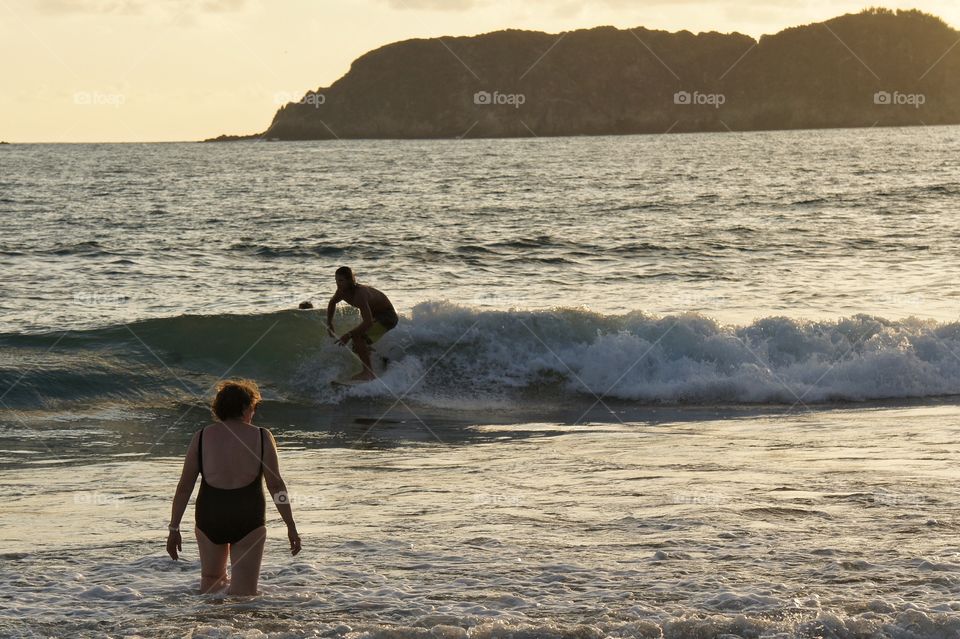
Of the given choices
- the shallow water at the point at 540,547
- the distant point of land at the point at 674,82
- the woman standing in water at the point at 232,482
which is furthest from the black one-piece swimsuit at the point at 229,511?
the distant point of land at the point at 674,82

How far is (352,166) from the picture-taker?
7562cm

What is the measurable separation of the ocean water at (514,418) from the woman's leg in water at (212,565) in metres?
0.12

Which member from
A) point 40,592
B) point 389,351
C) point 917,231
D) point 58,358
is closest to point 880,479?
point 40,592

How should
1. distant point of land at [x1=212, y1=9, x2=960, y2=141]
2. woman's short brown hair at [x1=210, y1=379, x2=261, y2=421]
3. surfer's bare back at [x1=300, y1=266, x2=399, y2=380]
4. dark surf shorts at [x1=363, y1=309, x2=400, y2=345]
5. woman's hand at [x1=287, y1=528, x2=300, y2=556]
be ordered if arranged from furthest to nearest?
distant point of land at [x1=212, y1=9, x2=960, y2=141] → dark surf shorts at [x1=363, y1=309, x2=400, y2=345] → surfer's bare back at [x1=300, y1=266, x2=399, y2=380] → woman's hand at [x1=287, y1=528, x2=300, y2=556] → woman's short brown hair at [x1=210, y1=379, x2=261, y2=421]

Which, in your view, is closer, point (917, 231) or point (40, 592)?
point (40, 592)

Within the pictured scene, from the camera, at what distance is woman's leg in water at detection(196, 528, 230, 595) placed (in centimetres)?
643

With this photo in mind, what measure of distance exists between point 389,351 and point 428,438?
4.62 meters

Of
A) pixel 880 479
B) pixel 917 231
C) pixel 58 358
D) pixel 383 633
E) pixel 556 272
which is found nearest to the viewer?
pixel 383 633

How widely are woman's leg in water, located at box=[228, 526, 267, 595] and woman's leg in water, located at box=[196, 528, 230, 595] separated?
0.06m

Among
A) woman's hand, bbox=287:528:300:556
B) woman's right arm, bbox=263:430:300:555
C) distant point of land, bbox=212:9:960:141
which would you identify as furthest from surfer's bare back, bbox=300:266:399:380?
distant point of land, bbox=212:9:960:141

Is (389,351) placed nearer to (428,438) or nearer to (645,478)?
(428,438)

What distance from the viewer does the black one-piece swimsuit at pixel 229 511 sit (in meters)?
6.32

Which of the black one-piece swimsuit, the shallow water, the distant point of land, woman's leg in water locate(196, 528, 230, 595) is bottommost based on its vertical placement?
the shallow water

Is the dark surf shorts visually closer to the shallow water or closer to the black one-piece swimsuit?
the shallow water
